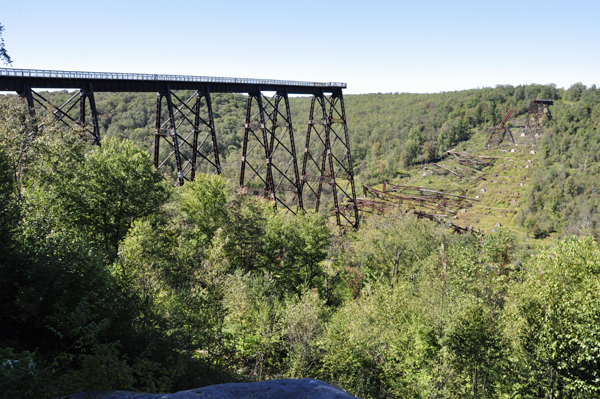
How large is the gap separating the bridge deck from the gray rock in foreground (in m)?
15.3

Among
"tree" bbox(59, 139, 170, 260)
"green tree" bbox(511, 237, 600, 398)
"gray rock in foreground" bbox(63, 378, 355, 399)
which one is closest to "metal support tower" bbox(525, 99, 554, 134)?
"green tree" bbox(511, 237, 600, 398)

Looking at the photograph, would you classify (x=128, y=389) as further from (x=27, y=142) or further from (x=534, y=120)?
(x=534, y=120)

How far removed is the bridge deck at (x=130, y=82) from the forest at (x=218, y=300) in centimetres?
371

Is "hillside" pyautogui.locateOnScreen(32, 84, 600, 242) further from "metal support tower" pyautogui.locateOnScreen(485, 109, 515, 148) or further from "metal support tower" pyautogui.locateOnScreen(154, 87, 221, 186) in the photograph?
"metal support tower" pyautogui.locateOnScreen(154, 87, 221, 186)

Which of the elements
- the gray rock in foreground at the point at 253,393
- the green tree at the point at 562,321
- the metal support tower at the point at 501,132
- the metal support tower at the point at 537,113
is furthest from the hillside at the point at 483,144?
the green tree at the point at 562,321

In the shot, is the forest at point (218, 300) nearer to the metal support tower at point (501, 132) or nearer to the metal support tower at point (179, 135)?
the metal support tower at point (179, 135)

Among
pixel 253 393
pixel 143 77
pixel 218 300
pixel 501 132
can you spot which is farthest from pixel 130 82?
pixel 501 132

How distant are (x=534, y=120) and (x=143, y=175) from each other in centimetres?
12873

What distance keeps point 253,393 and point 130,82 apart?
17.8m

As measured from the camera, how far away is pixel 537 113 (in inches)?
4262

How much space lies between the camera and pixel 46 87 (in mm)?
17344

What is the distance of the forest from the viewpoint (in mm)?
7957

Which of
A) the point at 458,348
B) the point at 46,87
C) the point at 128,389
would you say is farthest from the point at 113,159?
the point at 458,348

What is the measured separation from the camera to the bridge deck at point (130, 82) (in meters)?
16.1
